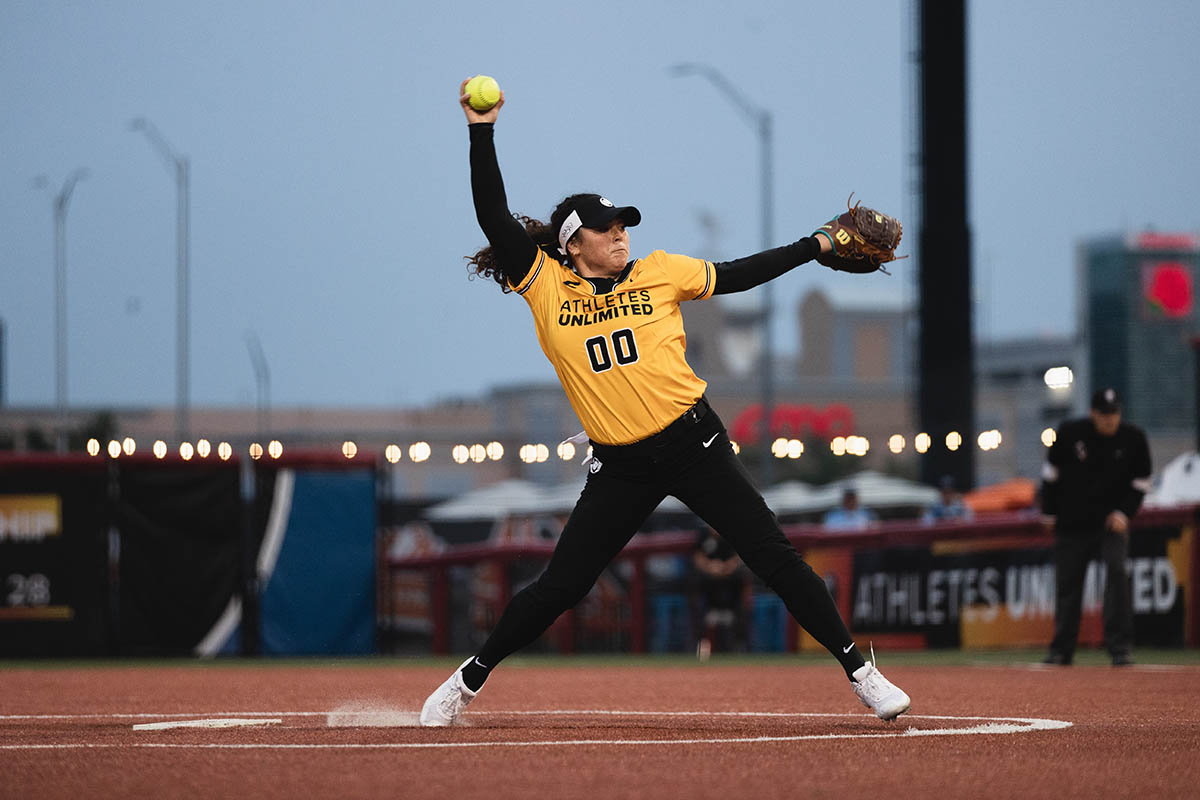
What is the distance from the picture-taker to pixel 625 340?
697cm

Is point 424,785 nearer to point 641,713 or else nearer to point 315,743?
point 315,743

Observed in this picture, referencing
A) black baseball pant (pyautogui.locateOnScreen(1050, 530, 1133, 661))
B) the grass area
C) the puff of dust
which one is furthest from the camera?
the grass area

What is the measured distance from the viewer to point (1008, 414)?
95.0m

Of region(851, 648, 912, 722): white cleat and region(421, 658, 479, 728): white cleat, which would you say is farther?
region(421, 658, 479, 728): white cleat

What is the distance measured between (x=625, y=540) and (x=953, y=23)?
2764 centimetres

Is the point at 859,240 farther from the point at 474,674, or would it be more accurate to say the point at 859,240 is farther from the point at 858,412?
the point at 858,412

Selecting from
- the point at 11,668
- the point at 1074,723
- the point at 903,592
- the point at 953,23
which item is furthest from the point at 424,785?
the point at 953,23

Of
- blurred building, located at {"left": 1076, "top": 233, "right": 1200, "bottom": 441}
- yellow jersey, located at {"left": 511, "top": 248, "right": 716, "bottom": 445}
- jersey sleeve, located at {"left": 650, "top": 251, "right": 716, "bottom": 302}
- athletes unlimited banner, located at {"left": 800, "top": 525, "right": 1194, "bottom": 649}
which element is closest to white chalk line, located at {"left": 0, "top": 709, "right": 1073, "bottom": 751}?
yellow jersey, located at {"left": 511, "top": 248, "right": 716, "bottom": 445}

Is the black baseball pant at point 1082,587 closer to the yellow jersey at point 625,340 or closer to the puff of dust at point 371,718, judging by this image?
the puff of dust at point 371,718

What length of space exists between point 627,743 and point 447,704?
1.05 metres

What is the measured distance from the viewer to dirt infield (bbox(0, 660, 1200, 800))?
516cm

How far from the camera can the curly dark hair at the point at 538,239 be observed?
7305 mm

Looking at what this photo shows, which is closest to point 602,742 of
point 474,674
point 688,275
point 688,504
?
point 474,674

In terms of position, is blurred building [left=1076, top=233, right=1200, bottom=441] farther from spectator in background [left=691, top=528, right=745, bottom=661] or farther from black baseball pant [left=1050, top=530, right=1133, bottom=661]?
Result: black baseball pant [left=1050, top=530, right=1133, bottom=661]
